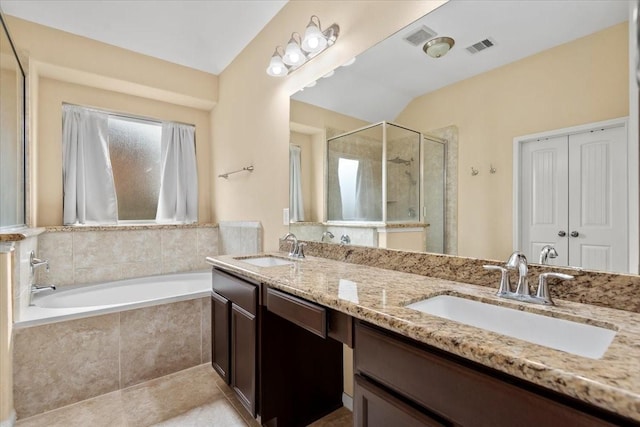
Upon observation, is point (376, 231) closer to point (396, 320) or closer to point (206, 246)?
point (396, 320)

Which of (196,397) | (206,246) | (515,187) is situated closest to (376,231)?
(515,187)

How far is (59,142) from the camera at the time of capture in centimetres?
269

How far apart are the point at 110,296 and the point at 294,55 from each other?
2569mm

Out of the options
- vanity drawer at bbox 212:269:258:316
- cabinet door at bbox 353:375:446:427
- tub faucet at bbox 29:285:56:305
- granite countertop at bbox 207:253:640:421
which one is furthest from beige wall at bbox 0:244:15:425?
cabinet door at bbox 353:375:446:427

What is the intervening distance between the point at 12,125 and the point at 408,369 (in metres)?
2.86

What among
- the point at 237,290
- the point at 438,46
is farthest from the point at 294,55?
the point at 237,290

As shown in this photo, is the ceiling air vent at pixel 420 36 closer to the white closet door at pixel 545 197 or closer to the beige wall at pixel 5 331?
the white closet door at pixel 545 197

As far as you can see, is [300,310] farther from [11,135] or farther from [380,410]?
[11,135]

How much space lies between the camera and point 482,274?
1159mm

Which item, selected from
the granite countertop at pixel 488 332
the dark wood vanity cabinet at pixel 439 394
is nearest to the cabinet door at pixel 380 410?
the dark wood vanity cabinet at pixel 439 394

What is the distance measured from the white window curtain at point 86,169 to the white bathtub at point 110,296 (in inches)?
25.8

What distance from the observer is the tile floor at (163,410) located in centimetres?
166

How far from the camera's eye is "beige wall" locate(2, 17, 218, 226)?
2.39 m

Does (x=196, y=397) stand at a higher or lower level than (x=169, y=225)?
lower
